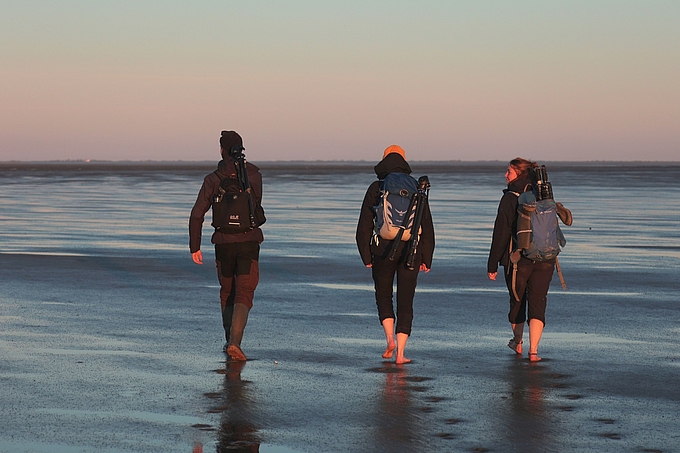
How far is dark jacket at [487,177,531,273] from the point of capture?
350 inches

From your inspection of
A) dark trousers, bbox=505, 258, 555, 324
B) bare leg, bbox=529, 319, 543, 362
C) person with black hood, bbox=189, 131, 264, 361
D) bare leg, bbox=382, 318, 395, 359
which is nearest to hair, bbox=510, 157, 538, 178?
dark trousers, bbox=505, 258, 555, 324

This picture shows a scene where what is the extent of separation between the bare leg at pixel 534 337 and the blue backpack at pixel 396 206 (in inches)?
50.4

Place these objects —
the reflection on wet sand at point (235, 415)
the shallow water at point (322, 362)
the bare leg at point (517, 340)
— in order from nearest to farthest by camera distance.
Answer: the reflection on wet sand at point (235, 415)
the shallow water at point (322, 362)
the bare leg at point (517, 340)

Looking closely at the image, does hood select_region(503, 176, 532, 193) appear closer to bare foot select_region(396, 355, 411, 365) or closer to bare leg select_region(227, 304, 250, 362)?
bare foot select_region(396, 355, 411, 365)

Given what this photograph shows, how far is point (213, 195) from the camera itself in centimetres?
A: 859

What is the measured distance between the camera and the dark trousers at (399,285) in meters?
8.64

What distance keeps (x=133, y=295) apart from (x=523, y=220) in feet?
17.1

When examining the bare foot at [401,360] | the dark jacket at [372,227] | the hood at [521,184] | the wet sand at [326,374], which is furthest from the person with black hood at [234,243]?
the hood at [521,184]

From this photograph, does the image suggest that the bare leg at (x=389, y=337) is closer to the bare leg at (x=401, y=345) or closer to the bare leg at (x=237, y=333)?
the bare leg at (x=401, y=345)

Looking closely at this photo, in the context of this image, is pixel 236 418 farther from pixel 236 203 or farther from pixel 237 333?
pixel 236 203

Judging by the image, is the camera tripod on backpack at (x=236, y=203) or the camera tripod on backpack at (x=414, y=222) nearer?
the camera tripod on backpack at (x=414, y=222)

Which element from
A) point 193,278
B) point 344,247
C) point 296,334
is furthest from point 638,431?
point 344,247

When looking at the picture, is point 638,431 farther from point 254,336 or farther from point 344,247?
point 344,247

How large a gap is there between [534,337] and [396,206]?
1.56 m
